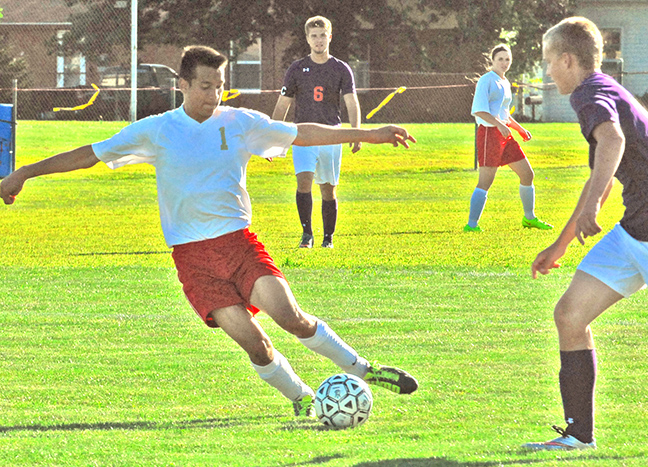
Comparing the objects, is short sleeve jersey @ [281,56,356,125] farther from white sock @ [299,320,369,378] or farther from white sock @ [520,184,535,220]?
white sock @ [299,320,369,378]

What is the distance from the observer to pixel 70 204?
1836cm

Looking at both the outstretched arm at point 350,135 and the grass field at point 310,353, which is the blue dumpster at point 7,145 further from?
the outstretched arm at point 350,135

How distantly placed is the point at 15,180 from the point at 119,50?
32.1 meters

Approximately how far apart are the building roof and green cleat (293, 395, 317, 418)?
40.7 metres

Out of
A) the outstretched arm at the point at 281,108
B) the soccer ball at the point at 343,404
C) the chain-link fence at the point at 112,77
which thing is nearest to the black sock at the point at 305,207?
the outstretched arm at the point at 281,108

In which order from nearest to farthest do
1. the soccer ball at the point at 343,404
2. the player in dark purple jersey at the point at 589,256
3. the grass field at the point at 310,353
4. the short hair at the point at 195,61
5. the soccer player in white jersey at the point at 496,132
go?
the player in dark purple jersey at the point at 589,256 < the grass field at the point at 310,353 < the soccer ball at the point at 343,404 < the short hair at the point at 195,61 < the soccer player in white jersey at the point at 496,132

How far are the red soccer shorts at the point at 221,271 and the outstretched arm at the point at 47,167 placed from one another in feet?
2.11

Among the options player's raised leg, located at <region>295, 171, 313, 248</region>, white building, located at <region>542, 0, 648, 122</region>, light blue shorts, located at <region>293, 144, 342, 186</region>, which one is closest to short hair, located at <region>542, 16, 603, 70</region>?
light blue shorts, located at <region>293, 144, 342, 186</region>

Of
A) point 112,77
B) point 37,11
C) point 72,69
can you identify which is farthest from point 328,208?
point 37,11

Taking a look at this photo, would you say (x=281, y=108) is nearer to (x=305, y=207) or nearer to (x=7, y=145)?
(x=305, y=207)

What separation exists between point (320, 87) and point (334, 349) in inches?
268

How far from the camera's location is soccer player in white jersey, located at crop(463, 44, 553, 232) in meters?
12.9

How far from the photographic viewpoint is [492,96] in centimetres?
1299

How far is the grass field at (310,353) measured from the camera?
189 inches
